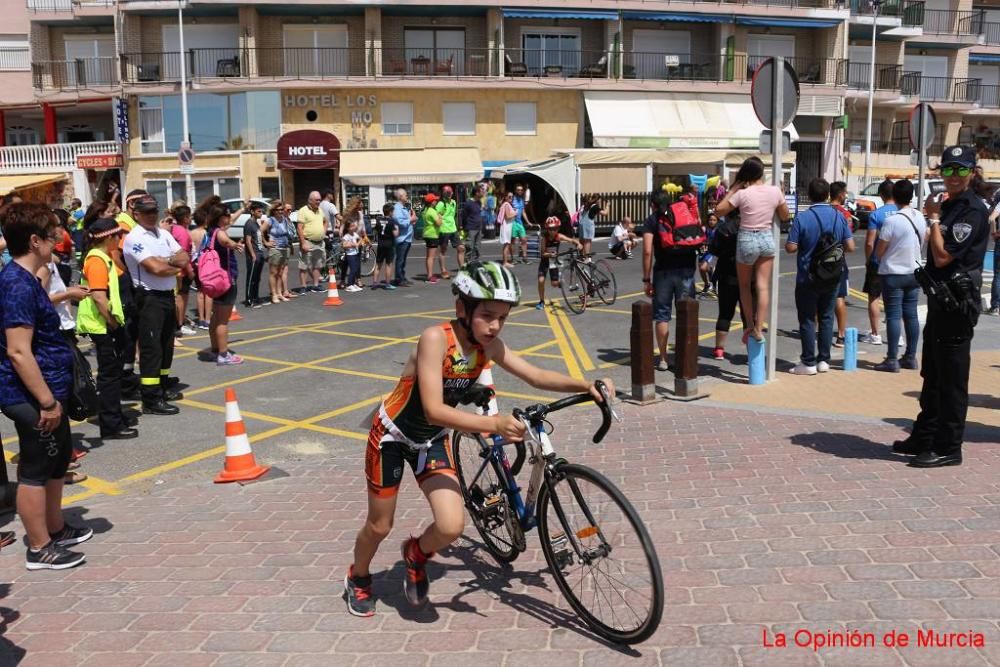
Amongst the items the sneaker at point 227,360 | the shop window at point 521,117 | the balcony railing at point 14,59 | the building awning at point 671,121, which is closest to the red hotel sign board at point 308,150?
the shop window at point 521,117

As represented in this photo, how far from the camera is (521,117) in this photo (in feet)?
120

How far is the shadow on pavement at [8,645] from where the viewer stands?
385 centimetres

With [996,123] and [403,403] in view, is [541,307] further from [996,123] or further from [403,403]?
[996,123]

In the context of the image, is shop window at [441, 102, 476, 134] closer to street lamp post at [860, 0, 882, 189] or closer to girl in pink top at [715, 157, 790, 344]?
street lamp post at [860, 0, 882, 189]

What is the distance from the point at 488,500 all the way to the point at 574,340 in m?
7.24

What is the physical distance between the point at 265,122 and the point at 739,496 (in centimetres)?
3279

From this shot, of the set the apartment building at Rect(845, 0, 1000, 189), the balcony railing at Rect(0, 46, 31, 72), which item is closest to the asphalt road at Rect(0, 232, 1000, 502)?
the apartment building at Rect(845, 0, 1000, 189)

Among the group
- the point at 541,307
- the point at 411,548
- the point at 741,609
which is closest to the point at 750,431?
the point at 741,609

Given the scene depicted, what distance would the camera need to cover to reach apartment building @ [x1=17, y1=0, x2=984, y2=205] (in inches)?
1375

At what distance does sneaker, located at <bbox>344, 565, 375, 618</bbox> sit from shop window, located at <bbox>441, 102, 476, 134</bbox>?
33249 mm

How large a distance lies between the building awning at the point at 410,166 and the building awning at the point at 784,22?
13.7 metres

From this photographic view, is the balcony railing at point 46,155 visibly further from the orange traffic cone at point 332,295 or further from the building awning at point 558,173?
the orange traffic cone at point 332,295

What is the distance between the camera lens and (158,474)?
21.8 ft

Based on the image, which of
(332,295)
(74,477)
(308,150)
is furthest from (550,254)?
(308,150)
